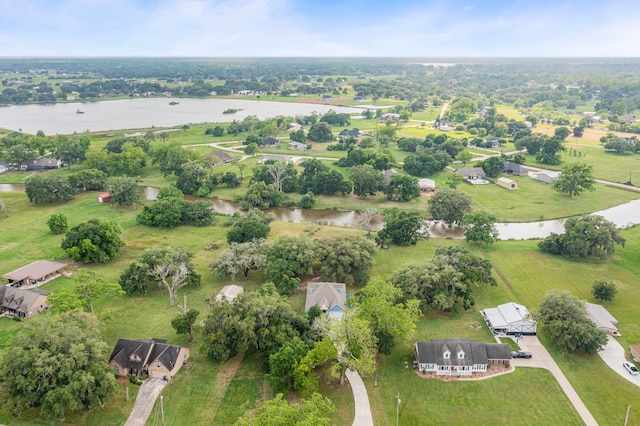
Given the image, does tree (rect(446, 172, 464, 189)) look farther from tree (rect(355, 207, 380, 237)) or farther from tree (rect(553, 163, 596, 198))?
tree (rect(355, 207, 380, 237))

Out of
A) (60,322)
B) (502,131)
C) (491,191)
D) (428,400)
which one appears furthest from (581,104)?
(60,322)

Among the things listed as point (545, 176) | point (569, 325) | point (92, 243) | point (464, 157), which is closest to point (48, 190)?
point (92, 243)

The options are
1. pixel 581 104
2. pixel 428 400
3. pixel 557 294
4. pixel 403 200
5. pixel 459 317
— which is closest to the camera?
pixel 428 400

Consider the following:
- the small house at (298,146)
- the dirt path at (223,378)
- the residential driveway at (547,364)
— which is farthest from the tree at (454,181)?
the dirt path at (223,378)

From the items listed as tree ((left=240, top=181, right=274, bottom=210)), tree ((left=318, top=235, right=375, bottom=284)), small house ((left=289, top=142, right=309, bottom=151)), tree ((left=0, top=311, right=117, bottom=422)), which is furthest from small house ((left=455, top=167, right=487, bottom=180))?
tree ((left=0, top=311, right=117, bottom=422))

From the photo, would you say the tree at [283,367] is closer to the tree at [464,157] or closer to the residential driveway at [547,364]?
the residential driveway at [547,364]

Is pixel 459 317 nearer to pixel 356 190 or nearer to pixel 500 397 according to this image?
pixel 500 397

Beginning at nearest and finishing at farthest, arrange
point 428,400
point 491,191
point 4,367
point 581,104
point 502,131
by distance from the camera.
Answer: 1. point 4,367
2. point 428,400
3. point 491,191
4. point 502,131
5. point 581,104
